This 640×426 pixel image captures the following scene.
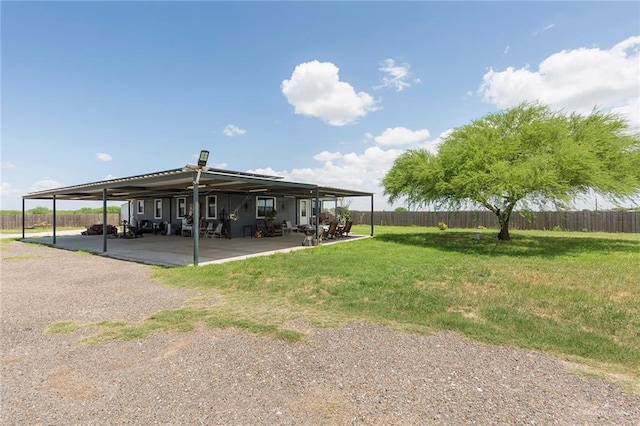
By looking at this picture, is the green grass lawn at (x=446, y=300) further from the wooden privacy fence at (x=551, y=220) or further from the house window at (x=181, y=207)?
the house window at (x=181, y=207)

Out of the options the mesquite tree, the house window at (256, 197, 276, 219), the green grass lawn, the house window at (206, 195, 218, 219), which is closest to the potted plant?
the house window at (256, 197, 276, 219)

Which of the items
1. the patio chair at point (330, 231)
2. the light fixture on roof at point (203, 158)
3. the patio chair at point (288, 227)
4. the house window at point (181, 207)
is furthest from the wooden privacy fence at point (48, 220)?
the light fixture on roof at point (203, 158)

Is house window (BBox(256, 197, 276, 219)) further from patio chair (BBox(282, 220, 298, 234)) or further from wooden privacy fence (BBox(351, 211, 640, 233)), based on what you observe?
wooden privacy fence (BBox(351, 211, 640, 233))

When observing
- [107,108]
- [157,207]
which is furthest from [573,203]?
[157,207]

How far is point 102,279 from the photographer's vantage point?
6.38 m

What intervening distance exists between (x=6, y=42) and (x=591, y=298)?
15.2m

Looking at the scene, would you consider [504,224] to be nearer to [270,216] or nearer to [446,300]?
[446,300]

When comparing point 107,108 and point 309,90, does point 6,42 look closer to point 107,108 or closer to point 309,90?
point 107,108

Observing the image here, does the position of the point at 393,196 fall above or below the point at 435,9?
below

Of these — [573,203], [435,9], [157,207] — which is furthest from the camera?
[157,207]

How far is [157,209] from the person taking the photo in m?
18.6

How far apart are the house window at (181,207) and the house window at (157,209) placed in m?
1.85

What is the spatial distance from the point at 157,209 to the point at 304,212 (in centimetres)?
928

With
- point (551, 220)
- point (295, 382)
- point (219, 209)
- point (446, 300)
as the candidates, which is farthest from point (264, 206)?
point (551, 220)
